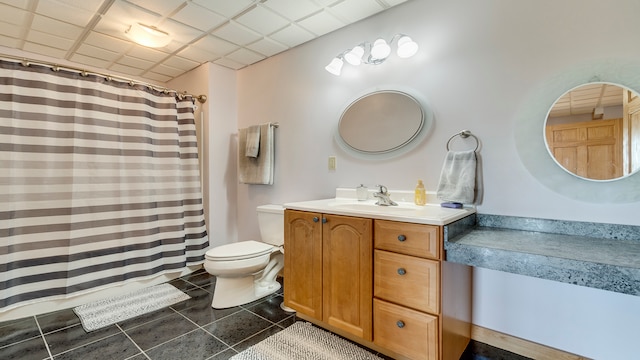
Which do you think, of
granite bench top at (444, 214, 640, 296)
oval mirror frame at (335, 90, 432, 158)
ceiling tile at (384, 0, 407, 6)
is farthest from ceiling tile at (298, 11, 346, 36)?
granite bench top at (444, 214, 640, 296)

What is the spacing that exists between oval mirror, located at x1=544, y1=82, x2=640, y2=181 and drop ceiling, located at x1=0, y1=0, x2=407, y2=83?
1192 mm

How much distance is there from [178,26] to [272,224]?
5.51ft

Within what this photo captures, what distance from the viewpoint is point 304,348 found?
161cm

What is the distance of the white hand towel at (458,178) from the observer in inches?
63.4

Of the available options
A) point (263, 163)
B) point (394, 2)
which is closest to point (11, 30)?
point (263, 163)

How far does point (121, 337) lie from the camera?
1732 millimetres

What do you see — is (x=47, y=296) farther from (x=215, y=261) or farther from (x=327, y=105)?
(x=327, y=105)

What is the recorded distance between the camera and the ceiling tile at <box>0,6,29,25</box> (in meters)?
1.96

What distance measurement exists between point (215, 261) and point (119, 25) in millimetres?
1890

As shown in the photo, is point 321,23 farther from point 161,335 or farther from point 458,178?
point 161,335

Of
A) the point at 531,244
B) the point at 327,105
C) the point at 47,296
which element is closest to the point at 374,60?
the point at 327,105

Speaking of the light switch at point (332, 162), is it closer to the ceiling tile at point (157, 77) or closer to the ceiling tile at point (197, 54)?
the ceiling tile at point (197, 54)

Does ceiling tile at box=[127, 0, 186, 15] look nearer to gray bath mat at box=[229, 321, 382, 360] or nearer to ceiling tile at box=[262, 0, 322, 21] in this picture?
ceiling tile at box=[262, 0, 322, 21]

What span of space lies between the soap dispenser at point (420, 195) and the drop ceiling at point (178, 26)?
3.99ft
